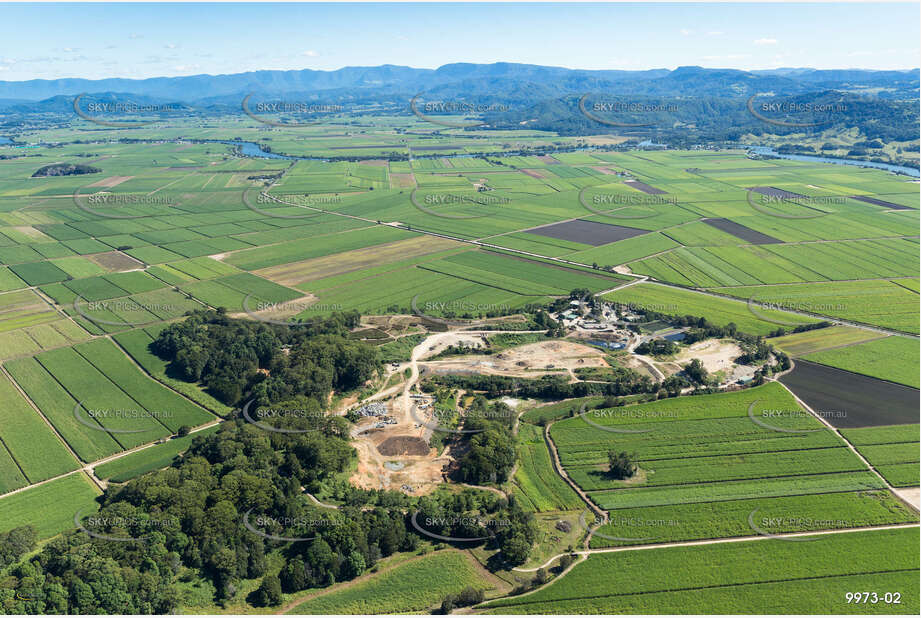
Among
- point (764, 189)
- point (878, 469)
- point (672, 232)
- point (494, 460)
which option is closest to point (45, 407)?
point (494, 460)

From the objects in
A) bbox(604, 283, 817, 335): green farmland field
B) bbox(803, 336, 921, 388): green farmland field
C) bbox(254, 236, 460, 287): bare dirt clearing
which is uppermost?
bbox(254, 236, 460, 287): bare dirt clearing

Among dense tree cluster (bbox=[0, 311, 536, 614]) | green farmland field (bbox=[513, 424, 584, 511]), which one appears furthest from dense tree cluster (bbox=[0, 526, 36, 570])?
green farmland field (bbox=[513, 424, 584, 511])

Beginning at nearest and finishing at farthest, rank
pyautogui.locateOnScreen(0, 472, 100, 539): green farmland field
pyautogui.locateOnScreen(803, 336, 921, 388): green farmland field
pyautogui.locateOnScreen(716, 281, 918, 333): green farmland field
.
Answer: pyautogui.locateOnScreen(0, 472, 100, 539): green farmland field
pyautogui.locateOnScreen(803, 336, 921, 388): green farmland field
pyautogui.locateOnScreen(716, 281, 918, 333): green farmland field

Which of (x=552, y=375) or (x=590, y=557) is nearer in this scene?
(x=590, y=557)

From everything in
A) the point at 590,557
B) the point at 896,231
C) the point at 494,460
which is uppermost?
the point at 896,231

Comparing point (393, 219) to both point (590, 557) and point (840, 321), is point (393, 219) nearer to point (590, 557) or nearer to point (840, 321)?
point (840, 321)

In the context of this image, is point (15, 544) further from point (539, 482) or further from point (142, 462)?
point (539, 482)

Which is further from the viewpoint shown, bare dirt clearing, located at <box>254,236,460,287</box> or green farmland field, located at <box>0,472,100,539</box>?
bare dirt clearing, located at <box>254,236,460,287</box>

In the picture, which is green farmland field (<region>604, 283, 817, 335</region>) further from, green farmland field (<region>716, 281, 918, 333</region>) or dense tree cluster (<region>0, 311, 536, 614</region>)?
dense tree cluster (<region>0, 311, 536, 614</region>)

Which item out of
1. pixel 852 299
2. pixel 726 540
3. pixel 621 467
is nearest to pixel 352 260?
pixel 621 467

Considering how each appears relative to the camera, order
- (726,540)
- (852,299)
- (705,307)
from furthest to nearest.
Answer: (852,299), (705,307), (726,540)

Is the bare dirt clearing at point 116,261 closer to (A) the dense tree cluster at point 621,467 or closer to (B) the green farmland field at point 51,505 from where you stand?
(B) the green farmland field at point 51,505
